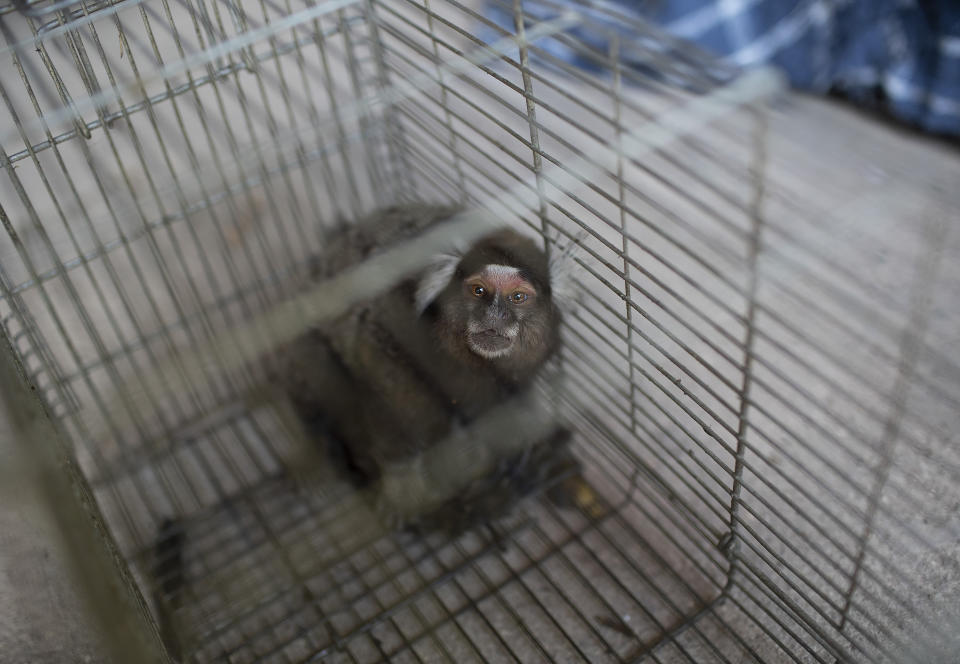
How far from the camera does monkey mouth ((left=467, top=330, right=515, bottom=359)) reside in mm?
1792

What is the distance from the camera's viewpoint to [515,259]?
1.83 metres

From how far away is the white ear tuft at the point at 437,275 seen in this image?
1.88 m

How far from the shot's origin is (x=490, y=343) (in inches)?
70.9

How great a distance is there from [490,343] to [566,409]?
0.37 metres

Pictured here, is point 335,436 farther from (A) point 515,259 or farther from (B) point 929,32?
(B) point 929,32

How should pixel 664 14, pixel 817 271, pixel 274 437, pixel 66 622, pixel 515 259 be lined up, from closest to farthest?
pixel 66 622 → pixel 515 259 → pixel 274 437 → pixel 817 271 → pixel 664 14

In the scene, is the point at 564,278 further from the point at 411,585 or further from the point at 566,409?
the point at 411,585

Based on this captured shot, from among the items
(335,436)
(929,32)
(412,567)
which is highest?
(929,32)

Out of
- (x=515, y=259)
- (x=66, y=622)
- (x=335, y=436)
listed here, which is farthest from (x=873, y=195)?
(x=66, y=622)

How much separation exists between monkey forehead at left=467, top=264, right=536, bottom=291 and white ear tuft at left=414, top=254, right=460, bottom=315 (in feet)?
0.30

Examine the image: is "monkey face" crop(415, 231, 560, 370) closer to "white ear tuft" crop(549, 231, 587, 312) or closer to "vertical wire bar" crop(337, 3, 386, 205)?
"white ear tuft" crop(549, 231, 587, 312)

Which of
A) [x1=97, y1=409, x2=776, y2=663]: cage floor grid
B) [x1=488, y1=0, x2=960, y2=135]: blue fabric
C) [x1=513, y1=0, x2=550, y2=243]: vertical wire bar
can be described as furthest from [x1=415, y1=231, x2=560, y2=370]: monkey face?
[x1=488, y1=0, x2=960, y2=135]: blue fabric

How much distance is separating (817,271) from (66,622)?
2099 millimetres

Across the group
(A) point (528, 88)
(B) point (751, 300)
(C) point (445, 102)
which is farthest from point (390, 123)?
(B) point (751, 300)
